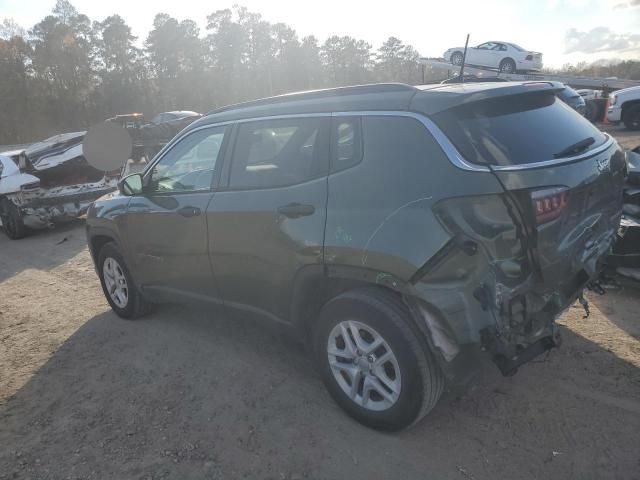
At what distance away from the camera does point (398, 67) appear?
49.3m

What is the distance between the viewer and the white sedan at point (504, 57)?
71.7 ft

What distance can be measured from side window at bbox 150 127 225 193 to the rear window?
5.93ft

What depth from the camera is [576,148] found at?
8.88 feet

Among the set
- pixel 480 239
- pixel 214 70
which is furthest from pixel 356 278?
pixel 214 70

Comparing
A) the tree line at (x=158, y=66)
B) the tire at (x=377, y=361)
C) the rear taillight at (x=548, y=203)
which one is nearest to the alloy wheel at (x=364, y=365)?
the tire at (x=377, y=361)

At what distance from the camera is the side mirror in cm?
421

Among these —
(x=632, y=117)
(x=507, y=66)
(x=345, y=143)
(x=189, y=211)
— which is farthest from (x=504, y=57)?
(x=345, y=143)

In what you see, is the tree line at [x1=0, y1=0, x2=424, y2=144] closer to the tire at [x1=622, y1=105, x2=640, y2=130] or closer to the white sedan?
the white sedan

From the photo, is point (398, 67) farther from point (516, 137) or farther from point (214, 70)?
point (516, 137)

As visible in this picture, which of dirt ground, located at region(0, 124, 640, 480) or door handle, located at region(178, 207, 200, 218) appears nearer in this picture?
dirt ground, located at region(0, 124, 640, 480)

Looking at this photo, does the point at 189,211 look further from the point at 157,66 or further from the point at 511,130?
the point at 157,66

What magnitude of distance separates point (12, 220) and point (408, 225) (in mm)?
8805

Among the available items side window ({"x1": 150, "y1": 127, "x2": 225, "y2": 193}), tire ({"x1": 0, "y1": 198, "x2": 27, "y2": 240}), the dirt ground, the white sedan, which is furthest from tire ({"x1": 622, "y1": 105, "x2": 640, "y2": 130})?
tire ({"x1": 0, "y1": 198, "x2": 27, "y2": 240})

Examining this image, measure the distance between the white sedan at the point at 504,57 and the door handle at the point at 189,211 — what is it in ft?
72.2
